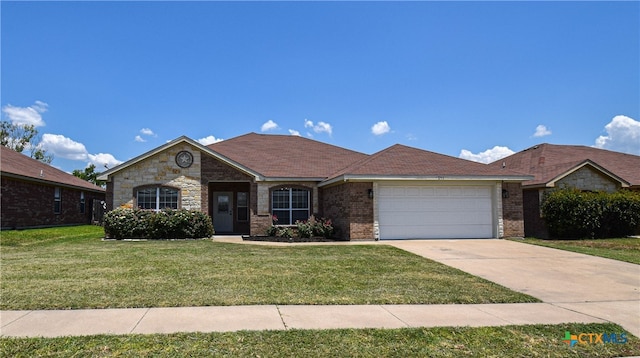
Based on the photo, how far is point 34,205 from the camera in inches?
867

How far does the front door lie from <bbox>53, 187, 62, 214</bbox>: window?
10054 mm

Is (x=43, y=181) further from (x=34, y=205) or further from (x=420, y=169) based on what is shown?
(x=420, y=169)

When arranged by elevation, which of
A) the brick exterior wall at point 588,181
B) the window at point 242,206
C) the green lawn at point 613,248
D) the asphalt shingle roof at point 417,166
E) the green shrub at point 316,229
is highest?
the asphalt shingle roof at point 417,166

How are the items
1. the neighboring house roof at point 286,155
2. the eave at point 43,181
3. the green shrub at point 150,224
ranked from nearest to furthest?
the green shrub at point 150,224
the eave at point 43,181
the neighboring house roof at point 286,155

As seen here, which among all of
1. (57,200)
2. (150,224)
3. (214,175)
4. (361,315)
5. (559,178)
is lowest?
(361,315)

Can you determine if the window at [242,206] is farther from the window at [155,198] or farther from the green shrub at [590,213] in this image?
the green shrub at [590,213]

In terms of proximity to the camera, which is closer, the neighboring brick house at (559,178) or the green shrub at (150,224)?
the green shrub at (150,224)

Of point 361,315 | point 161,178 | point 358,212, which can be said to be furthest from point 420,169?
point 361,315

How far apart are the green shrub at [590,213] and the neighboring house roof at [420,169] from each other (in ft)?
7.04

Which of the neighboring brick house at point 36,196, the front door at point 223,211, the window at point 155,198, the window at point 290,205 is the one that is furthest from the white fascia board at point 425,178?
the neighboring brick house at point 36,196

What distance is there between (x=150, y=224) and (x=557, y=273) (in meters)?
14.7

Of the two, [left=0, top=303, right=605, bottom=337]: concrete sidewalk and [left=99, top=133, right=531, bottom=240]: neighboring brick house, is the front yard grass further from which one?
[left=99, top=133, right=531, bottom=240]: neighboring brick house

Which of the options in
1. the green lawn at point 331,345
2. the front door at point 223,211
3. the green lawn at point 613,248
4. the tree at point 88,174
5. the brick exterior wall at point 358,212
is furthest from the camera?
the tree at point 88,174

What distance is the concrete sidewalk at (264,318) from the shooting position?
17.0 ft
